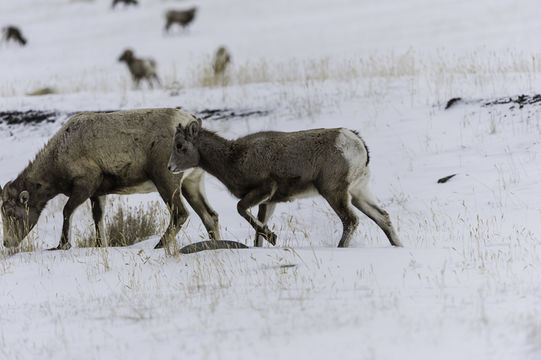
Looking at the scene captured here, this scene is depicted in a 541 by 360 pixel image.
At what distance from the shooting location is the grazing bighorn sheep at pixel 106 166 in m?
8.83

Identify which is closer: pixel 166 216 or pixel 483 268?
pixel 483 268

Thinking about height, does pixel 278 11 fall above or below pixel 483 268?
above

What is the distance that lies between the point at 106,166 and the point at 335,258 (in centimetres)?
315

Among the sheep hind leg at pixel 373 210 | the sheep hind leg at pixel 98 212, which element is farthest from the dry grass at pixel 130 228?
the sheep hind leg at pixel 373 210

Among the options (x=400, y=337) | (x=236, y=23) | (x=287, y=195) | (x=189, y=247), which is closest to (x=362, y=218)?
(x=287, y=195)

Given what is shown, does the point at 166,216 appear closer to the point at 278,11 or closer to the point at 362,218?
the point at 362,218

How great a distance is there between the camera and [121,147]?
886cm

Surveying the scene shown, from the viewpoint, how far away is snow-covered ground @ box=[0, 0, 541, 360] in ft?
17.5

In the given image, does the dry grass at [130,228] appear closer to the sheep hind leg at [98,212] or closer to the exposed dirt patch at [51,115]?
the sheep hind leg at [98,212]

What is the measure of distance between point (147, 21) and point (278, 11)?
6837 millimetres

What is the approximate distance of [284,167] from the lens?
8148 mm

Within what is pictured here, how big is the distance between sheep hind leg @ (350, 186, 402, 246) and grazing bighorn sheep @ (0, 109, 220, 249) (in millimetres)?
1758

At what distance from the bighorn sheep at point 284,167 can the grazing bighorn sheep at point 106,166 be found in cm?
38

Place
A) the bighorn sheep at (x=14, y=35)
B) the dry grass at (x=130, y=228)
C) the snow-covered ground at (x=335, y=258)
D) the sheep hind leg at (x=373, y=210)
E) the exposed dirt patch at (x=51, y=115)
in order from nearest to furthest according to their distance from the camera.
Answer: the snow-covered ground at (x=335, y=258) → the sheep hind leg at (x=373, y=210) → the dry grass at (x=130, y=228) → the exposed dirt patch at (x=51, y=115) → the bighorn sheep at (x=14, y=35)
